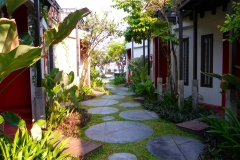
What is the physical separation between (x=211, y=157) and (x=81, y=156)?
2.21m

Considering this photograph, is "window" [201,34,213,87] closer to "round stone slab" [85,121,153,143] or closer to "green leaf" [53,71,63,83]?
"round stone slab" [85,121,153,143]

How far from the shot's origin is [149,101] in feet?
26.2

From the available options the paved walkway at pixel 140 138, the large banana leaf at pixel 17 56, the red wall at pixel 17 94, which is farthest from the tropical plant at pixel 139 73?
the large banana leaf at pixel 17 56

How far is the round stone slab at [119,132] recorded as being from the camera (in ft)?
15.0

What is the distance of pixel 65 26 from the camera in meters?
2.98

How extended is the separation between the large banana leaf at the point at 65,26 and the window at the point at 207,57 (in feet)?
17.9

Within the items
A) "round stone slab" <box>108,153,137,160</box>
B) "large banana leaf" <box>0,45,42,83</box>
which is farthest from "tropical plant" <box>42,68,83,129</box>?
"large banana leaf" <box>0,45,42,83</box>

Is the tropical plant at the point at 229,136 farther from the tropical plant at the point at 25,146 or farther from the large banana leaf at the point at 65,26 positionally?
the large banana leaf at the point at 65,26

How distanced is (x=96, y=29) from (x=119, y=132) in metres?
6.17

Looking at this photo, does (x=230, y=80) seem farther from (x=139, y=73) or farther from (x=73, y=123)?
(x=139, y=73)

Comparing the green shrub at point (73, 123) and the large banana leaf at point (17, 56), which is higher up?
the large banana leaf at point (17, 56)

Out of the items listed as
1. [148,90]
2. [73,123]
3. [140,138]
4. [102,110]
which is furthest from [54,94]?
[148,90]

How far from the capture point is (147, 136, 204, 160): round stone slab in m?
3.71

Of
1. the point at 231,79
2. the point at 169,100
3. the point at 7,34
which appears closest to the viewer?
the point at 7,34
